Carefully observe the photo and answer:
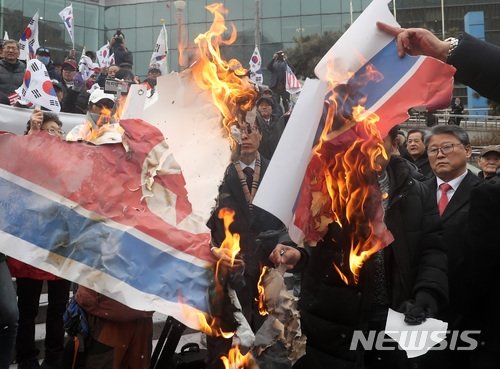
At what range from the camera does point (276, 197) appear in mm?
2670

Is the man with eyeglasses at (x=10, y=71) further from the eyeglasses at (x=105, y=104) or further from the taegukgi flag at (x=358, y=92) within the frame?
the taegukgi flag at (x=358, y=92)

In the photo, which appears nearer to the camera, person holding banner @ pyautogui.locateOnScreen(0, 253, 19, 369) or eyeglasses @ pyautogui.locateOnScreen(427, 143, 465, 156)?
person holding banner @ pyautogui.locateOnScreen(0, 253, 19, 369)

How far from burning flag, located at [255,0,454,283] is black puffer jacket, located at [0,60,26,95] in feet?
20.0

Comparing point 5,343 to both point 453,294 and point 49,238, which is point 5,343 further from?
point 453,294

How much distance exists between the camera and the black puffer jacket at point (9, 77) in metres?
7.75

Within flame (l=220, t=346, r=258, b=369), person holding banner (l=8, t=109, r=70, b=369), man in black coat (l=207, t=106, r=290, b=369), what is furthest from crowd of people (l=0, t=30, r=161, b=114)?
flame (l=220, t=346, r=258, b=369)

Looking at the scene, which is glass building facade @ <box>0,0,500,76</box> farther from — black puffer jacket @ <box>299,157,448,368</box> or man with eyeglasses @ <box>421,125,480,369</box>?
A: black puffer jacket @ <box>299,157,448,368</box>

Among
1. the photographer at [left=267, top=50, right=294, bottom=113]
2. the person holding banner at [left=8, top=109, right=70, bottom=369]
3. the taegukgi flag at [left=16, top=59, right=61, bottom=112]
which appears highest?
the photographer at [left=267, top=50, right=294, bottom=113]

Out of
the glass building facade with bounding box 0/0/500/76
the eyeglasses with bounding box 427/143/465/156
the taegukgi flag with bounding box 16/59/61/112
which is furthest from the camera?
the glass building facade with bounding box 0/0/500/76

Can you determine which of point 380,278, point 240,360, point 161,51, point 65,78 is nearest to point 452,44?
point 380,278

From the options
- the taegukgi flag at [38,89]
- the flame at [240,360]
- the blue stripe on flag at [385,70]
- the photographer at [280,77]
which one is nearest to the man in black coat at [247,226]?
the flame at [240,360]

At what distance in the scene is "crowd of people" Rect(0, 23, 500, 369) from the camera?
2.59 metres

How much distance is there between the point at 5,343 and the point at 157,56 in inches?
318

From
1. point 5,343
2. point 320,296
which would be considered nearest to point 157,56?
point 5,343
